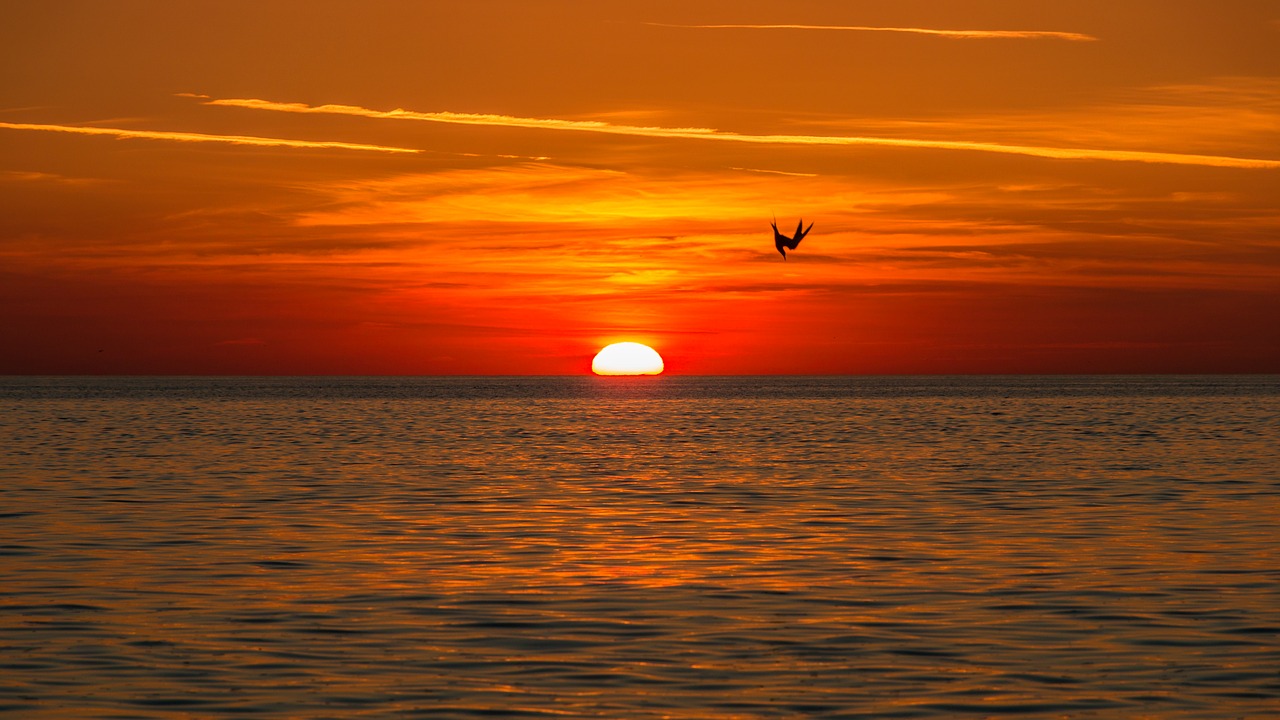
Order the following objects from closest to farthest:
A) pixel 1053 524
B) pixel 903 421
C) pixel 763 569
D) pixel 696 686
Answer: pixel 696 686 < pixel 763 569 < pixel 1053 524 < pixel 903 421

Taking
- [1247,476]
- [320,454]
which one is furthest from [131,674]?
[320,454]

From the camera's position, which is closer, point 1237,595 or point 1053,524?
point 1237,595

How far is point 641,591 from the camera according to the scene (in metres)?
22.6

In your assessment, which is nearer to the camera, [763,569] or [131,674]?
[131,674]

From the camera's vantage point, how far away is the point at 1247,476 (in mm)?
45156

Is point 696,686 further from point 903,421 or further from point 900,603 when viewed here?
point 903,421

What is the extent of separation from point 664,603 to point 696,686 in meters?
5.44

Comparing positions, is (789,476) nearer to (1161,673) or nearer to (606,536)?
(606,536)

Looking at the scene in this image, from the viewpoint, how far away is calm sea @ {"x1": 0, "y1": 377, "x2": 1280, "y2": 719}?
15797mm

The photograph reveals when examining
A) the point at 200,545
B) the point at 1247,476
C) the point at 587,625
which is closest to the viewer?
the point at 587,625

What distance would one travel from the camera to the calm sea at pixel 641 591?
15797 mm

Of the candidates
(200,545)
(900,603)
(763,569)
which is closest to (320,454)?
(200,545)

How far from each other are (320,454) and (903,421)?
50739mm

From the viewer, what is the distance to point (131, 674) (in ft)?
54.6
